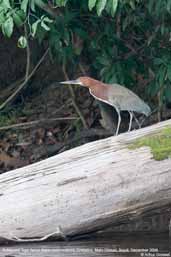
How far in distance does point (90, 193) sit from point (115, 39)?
2.36 meters

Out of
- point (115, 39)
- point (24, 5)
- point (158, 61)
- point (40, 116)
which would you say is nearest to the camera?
point (24, 5)

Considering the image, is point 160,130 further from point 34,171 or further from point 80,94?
point 80,94

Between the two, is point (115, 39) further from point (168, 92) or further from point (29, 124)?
point (29, 124)

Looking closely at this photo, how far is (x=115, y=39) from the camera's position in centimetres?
823

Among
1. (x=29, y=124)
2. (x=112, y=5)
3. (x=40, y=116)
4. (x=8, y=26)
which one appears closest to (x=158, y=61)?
(x=112, y=5)

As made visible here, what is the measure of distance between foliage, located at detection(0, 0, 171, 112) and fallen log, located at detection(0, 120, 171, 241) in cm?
137

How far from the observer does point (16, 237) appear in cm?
649

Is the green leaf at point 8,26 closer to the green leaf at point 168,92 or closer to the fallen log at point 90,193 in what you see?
the fallen log at point 90,193

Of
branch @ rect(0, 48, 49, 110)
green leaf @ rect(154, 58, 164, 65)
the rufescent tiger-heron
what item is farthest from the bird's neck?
branch @ rect(0, 48, 49, 110)

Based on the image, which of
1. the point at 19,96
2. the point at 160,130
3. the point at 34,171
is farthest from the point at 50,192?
the point at 19,96

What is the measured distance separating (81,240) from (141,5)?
7.41ft

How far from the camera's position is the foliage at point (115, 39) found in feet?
25.0

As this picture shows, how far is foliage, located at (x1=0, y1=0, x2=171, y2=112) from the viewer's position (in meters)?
7.62

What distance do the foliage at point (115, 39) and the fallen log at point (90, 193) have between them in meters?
1.37
